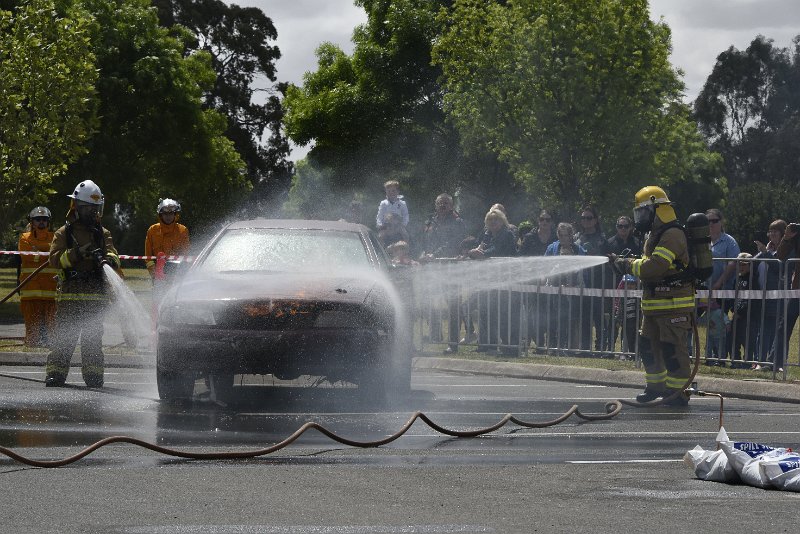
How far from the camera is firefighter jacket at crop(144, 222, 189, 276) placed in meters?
17.6

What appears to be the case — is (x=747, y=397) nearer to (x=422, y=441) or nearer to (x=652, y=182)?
(x=422, y=441)

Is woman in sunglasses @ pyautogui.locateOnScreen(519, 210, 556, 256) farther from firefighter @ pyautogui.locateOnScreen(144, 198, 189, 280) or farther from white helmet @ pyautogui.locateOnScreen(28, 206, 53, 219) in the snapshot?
white helmet @ pyautogui.locateOnScreen(28, 206, 53, 219)

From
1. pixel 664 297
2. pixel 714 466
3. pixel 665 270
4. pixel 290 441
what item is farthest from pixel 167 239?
pixel 714 466

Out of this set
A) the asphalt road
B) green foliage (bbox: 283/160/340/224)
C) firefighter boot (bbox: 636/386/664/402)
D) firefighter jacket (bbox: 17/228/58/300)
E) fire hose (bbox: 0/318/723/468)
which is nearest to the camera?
the asphalt road

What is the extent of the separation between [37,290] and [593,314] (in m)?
6.77

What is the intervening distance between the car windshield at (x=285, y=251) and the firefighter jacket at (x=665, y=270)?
234 centimetres

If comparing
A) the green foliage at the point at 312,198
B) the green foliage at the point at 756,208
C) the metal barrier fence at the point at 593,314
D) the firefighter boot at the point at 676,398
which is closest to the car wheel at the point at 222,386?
the firefighter boot at the point at 676,398

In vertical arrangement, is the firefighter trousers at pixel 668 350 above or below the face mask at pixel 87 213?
below

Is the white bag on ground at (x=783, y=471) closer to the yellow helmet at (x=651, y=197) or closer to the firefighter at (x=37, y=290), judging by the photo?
the yellow helmet at (x=651, y=197)

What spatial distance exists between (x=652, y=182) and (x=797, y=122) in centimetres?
4827

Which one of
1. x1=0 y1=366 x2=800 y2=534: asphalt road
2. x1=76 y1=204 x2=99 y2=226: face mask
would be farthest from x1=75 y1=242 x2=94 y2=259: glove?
x1=0 y1=366 x2=800 y2=534: asphalt road

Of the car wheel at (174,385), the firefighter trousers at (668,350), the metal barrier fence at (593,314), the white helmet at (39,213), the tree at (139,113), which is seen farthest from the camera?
the tree at (139,113)

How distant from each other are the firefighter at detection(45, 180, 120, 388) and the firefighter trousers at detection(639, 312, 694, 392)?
484 cm

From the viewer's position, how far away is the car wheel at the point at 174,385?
38.4 feet
